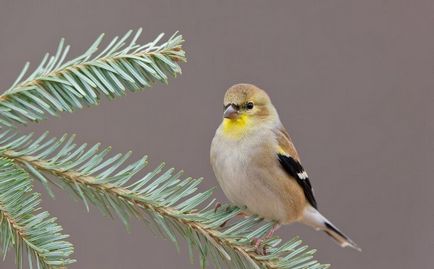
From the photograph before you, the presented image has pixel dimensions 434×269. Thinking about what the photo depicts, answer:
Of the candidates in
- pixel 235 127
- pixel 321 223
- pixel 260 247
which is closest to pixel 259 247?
pixel 260 247

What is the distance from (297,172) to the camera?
7.95 feet

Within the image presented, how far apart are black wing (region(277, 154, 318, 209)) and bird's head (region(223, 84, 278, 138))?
0.52 feet

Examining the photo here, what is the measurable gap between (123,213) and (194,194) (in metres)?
0.17

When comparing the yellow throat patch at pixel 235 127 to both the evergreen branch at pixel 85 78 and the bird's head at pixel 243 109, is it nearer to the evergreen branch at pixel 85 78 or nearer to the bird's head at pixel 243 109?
the bird's head at pixel 243 109

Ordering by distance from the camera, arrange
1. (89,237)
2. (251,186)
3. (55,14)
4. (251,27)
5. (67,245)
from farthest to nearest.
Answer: (251,27) < (55,14) < (89,237) < (251,186) < (67,245)

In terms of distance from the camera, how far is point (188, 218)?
57.0 inches

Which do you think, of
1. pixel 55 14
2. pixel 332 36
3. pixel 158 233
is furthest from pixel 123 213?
pixel 332 36

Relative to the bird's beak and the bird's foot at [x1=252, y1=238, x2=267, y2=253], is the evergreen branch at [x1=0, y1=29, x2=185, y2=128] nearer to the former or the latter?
the bird's foot at [x1=252, y1=238, x2=267, y2=253]

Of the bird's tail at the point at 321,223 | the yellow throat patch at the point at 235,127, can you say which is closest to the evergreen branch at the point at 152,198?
the yellow throat patch at the point at 235,127

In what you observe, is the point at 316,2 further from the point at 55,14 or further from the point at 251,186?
the point at 251,186

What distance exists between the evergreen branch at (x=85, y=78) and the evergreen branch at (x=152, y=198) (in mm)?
75

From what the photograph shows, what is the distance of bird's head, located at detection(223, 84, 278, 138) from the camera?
237 centimetres

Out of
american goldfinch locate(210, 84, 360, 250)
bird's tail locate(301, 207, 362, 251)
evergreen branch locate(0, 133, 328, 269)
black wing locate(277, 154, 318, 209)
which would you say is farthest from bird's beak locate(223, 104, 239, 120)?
evergreen branch locate(0, 133, 328, 269)

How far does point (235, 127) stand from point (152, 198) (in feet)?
3.29
